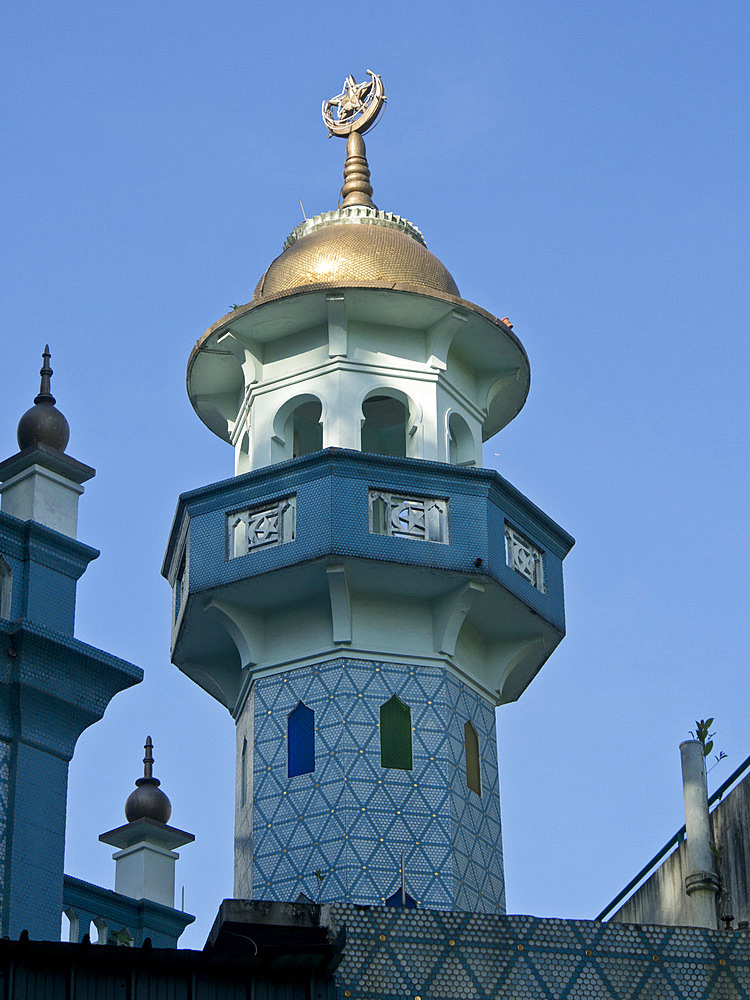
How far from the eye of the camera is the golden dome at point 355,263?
22.0 meters

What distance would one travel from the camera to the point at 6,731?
16516mm

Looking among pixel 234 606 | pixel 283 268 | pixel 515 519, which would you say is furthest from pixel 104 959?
pixel 283 268

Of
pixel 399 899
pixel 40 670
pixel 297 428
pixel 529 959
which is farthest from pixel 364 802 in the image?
pixel 529 959

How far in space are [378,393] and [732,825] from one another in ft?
20.9

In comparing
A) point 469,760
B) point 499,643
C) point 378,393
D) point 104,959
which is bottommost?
point 104,959

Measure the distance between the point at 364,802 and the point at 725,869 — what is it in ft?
11.2

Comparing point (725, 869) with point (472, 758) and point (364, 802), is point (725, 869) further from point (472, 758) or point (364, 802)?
point (364, 802)

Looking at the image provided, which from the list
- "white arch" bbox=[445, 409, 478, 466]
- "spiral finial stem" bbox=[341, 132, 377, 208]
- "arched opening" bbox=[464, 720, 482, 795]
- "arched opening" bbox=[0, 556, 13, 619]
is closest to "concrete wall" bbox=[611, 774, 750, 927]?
"arched opening" bbox=[464, 720, 482, 795]

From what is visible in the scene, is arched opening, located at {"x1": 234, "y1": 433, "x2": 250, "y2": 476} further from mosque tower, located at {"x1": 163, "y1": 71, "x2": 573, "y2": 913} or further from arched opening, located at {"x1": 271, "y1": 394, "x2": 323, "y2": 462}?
arched opening, located at {"x1": 271, "y1": 394, "x2": 323, "y2": 462}

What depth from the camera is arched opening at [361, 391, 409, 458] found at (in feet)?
76.6

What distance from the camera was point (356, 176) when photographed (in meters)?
24.5

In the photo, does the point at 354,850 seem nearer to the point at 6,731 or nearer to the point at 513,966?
the point at 6,731

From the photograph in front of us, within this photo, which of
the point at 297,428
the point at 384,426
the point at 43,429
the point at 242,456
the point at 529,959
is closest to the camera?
the point at 529,959

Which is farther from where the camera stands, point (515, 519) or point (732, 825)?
point (515, 519)
